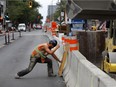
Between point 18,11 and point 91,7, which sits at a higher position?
point 18,11

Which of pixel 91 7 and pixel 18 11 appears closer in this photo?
pixel 91 7

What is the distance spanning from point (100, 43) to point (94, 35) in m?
0.50

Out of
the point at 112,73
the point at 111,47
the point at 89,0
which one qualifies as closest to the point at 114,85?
the point at 89,0

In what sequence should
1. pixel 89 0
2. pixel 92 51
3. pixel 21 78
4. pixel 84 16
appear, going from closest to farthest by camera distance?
1. pixel 89 0
2. pixel 84 16
3. pixel 21 78
4. pixel 92 51

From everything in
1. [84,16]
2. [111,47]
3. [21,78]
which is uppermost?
[84,16]

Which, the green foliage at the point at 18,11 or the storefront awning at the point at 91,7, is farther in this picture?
the green foliage at the point at 18,11

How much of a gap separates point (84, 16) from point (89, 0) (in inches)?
51.5

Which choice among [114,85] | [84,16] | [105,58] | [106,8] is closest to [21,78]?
[105,58]

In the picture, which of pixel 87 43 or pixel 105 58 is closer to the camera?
pixel 105 58

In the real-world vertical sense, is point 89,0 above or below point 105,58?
above

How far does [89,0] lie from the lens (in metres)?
9.14

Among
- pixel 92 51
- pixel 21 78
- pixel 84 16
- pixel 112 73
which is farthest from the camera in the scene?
pixel 92 51

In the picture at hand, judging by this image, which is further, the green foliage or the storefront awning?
the green foliage

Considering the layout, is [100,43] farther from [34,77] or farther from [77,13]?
[77,13]
